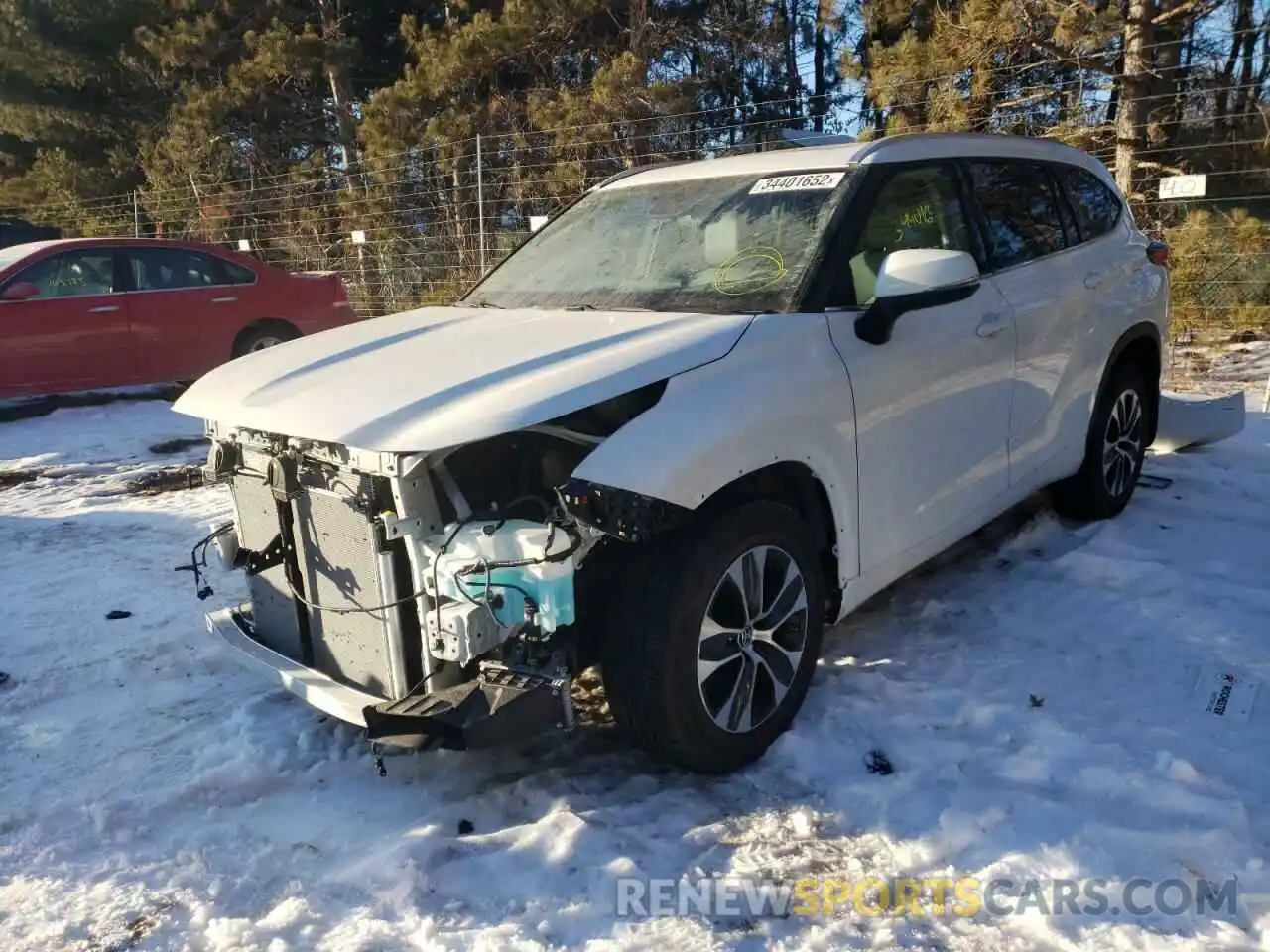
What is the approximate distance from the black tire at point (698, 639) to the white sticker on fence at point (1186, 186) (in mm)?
7748

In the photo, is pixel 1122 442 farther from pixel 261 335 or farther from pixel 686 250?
pixel 261 335

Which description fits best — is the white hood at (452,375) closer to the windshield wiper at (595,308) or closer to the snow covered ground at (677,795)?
the windshield wiper at (595,308)

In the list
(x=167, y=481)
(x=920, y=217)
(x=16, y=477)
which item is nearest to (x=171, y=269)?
(x=16, y=477)

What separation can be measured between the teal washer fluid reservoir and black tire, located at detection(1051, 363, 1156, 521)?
320 cm

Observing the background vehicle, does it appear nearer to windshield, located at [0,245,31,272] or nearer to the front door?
windshield, located at [0,245,31,272]

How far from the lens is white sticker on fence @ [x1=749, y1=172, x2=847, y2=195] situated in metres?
3.55

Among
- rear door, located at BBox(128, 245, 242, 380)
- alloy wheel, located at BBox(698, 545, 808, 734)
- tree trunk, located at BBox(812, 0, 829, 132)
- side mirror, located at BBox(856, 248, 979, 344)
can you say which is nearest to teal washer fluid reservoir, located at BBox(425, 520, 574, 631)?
alloy wheel, located at BBox(698, 545, 808, 734)

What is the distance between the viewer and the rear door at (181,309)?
9195mm

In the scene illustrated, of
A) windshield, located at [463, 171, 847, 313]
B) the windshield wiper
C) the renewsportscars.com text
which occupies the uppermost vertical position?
windshield, located at [463, 171, 847, 313]

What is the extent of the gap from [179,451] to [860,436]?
6133mm

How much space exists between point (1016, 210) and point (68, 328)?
7978mm

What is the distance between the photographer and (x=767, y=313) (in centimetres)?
314

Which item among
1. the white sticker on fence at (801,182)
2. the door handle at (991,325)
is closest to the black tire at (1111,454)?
the door handle at (991,325)

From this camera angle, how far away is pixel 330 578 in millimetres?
3002
